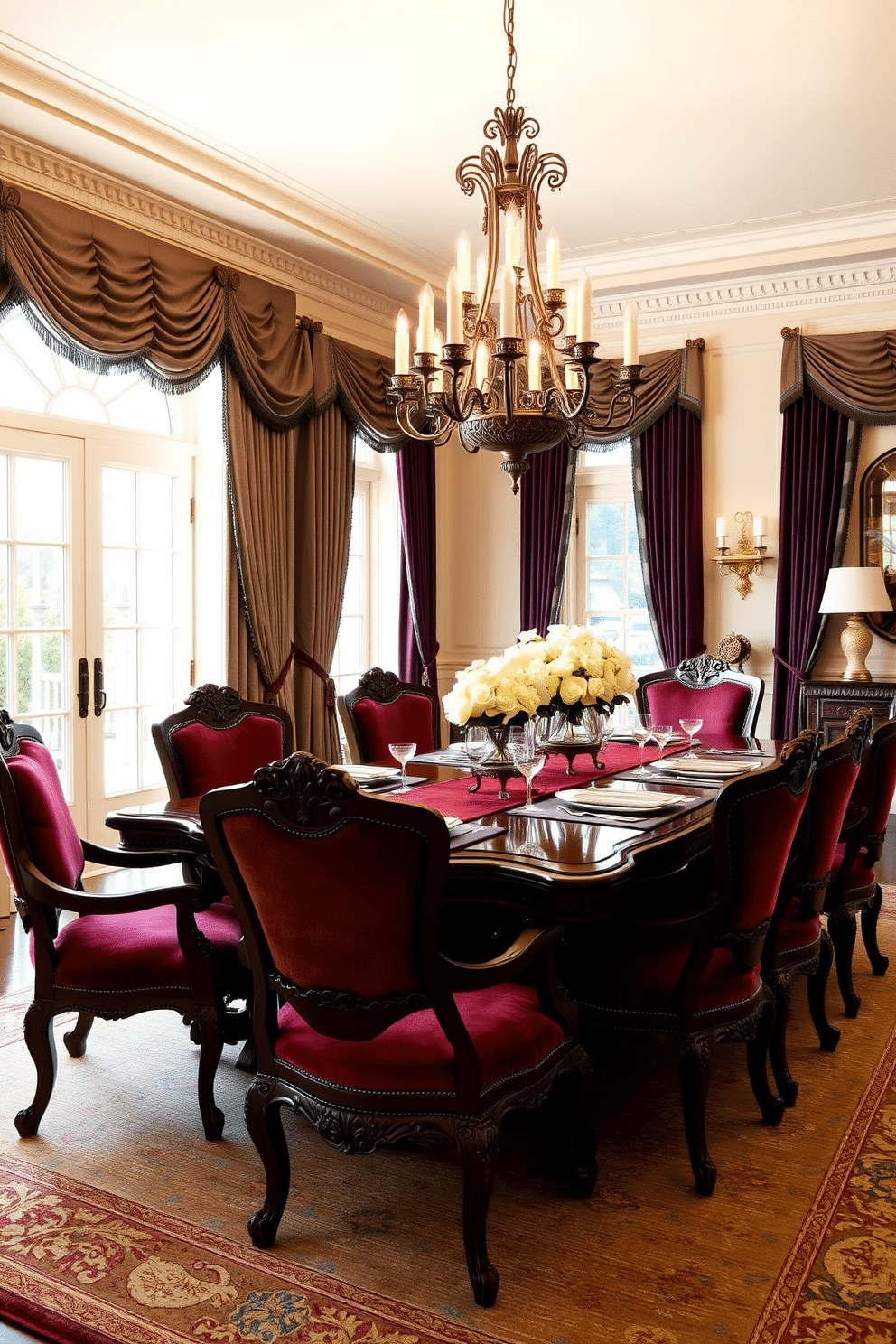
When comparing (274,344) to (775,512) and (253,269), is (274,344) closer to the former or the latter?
(253,269)

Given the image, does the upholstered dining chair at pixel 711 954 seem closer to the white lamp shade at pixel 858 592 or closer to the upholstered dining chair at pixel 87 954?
the upholstered dining chair at pixel 87 954

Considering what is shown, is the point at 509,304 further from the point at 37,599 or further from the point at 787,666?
the point at 787,666

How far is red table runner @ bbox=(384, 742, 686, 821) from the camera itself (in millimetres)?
3055

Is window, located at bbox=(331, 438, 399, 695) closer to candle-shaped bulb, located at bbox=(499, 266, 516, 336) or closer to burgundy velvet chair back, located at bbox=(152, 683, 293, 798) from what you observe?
burgundy velvet chair back, located at bbox=(152, 683, 293, 798)

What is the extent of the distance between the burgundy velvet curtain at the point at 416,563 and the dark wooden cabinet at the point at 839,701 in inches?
93.4

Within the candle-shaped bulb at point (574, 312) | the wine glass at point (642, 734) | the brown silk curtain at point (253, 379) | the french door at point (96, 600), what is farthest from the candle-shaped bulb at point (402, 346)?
the french door at point (96, 600)

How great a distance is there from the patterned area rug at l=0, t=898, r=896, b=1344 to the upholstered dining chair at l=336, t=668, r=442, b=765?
5.28ft

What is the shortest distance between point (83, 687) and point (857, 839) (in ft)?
11.2

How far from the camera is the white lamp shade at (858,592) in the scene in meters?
5.95

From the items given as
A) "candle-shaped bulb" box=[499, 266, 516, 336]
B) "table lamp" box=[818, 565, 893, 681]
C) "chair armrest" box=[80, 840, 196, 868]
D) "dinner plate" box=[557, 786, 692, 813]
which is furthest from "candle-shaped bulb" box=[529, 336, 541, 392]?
"table lamp" box=[818, 565, 893, 681]

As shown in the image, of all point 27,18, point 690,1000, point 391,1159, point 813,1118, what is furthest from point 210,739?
point 27,18

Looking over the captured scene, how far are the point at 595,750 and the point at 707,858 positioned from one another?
1.85ft

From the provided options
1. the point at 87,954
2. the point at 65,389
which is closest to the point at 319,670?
the point at 65,389

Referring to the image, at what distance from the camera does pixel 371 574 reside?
730 centimetres
